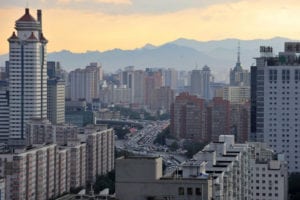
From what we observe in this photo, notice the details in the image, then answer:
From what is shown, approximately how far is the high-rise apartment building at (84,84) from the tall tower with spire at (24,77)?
49.1 ft

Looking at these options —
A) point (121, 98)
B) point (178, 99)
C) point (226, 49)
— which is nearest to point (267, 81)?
point (178, 99)

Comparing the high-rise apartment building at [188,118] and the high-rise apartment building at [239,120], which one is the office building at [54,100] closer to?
the high-rise apartment building at [188,118]

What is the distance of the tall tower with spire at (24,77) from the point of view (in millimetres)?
19516

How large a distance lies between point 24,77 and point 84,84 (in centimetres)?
1672

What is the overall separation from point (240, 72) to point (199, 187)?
32.2 metres

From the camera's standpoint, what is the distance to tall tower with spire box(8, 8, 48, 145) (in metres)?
19.5

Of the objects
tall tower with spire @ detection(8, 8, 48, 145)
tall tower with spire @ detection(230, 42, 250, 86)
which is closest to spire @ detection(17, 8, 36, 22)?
tall tower with spire @ detection(8, 8, 48, 145)

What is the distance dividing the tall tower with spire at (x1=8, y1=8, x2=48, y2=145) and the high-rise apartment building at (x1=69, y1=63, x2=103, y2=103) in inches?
589

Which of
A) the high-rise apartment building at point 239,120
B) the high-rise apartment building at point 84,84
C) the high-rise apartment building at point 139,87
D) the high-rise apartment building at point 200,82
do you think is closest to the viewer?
the high-rise apartment building at point 239,120

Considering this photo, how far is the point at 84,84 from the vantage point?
36469 millimetres

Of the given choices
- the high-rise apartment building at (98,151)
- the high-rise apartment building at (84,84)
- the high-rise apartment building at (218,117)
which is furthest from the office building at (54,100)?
the high-rise apartment building at (84,84)

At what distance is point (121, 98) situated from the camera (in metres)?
41.2

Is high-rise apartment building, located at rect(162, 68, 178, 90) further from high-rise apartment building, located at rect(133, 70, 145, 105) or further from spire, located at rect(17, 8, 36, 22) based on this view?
spire, located at rect(17, 8, 36, 22)

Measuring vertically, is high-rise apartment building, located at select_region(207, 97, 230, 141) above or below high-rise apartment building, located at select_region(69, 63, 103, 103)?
below
